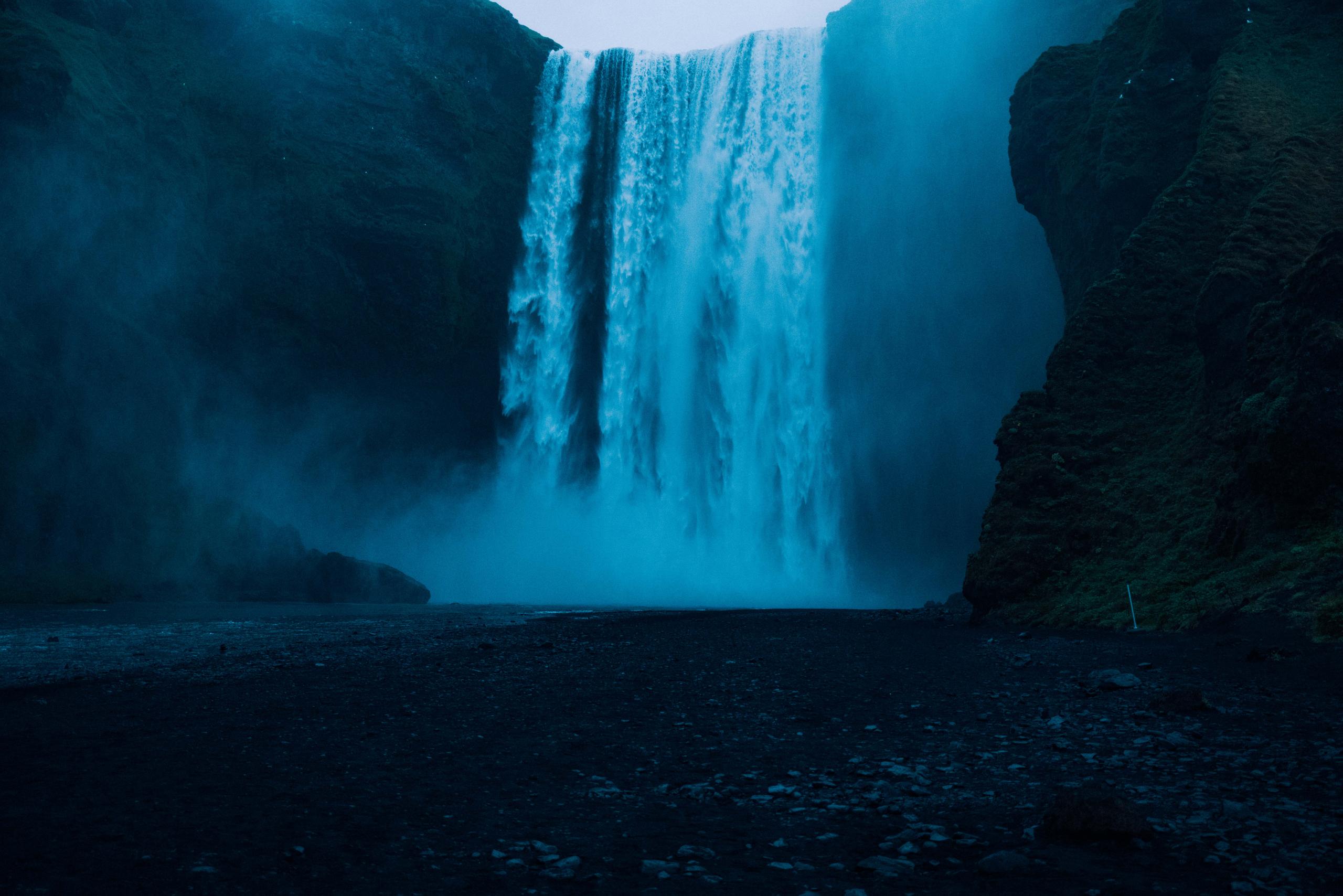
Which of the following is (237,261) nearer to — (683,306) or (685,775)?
(683,306)

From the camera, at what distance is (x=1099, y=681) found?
358 inches

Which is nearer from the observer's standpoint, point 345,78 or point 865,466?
point 345,78

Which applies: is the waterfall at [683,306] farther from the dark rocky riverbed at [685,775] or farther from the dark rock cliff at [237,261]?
the dark rocky riverbed at [685,775]

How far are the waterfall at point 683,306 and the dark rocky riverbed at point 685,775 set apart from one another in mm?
31853

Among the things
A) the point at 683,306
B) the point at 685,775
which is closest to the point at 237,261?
the point at 683,306

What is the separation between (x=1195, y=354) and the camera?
21031 millimetres

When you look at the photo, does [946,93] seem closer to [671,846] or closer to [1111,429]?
[1111,429]

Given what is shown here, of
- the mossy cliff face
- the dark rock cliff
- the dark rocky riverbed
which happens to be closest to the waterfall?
the dark rock cliff

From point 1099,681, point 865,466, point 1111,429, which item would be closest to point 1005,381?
point 865,466

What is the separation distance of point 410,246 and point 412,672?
36.7 m

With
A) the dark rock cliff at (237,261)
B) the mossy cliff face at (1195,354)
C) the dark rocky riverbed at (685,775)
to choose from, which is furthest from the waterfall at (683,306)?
the dark rocky riverbed at (685,775)

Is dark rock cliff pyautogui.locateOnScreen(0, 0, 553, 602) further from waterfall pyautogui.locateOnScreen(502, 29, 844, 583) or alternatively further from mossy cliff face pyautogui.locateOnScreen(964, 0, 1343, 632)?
mossy cliff face pyautogui.locateOnScreen(964, 0, 1343, 632)

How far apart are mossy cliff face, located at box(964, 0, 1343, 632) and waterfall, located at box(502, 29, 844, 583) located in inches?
669

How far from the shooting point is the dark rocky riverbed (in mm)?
4188
